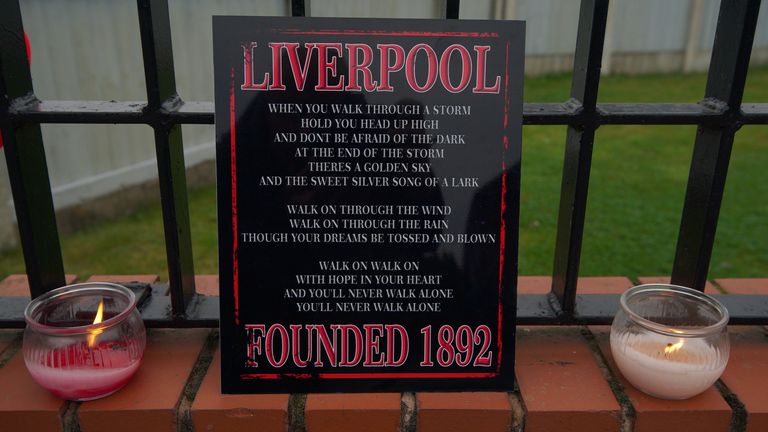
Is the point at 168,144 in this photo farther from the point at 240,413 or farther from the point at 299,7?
the point at 240,413

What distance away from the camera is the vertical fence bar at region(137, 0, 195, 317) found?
1.01m

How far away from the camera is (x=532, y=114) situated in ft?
3.42

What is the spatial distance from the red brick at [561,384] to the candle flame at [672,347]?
0.12 m

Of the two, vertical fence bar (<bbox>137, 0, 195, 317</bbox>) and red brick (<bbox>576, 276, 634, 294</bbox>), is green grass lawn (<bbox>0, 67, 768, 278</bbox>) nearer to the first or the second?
red brick (<bbox>576, 276, 634, 294</bbox>)

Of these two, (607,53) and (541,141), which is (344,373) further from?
(607,53)

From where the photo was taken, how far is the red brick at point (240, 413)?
1023 millimetres

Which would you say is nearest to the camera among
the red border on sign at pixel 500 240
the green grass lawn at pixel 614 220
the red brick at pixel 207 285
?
the red border on sign at pixel 500 240

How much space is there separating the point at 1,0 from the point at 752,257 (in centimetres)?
294

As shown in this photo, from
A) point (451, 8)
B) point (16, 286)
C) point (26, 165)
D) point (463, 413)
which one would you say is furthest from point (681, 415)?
point (16, 286)

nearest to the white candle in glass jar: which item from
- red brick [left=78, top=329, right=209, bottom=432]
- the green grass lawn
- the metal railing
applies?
the metal railing

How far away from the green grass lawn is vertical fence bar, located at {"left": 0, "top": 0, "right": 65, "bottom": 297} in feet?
5.32

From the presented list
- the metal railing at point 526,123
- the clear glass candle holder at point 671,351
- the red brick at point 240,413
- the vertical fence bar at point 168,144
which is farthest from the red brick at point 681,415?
the vertical fence bar at point 168,144

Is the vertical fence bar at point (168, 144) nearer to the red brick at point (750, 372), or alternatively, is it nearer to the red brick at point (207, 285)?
the red brick at point (207, 285)

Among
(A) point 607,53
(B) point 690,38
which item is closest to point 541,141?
(A) point 607,53
